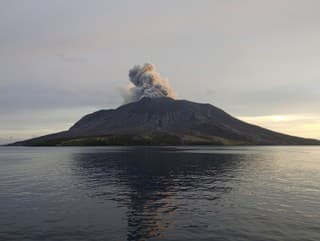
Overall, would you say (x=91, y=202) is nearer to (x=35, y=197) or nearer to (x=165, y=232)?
(x=35, y=197)

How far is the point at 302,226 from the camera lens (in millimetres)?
35031

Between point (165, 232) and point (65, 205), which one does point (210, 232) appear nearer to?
point (165, 232)

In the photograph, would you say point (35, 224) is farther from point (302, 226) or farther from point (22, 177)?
point (22, 177)

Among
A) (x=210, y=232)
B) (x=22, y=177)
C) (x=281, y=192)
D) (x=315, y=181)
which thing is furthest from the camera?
(x=22, y=177)

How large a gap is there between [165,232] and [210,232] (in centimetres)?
471

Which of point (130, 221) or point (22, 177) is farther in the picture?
point (22, 177)

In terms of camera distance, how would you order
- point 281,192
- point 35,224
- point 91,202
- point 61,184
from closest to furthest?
point 35,224
point 91,202
point 281,192
point 61,184

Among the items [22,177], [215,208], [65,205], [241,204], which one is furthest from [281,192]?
[22,177]

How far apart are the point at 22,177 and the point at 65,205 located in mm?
39345

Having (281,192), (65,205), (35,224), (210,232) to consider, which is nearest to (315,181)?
(281,192)

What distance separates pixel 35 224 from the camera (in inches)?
1403

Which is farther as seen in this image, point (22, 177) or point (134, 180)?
point (22, 177)

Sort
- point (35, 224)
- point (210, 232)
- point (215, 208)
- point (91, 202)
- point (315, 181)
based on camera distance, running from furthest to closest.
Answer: point (315, 181) → point (91, 202) → point (215, 208) → point (35, 224) → point (210, 232)

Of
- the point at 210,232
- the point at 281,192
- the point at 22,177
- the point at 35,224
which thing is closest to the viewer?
the point at 210,232
